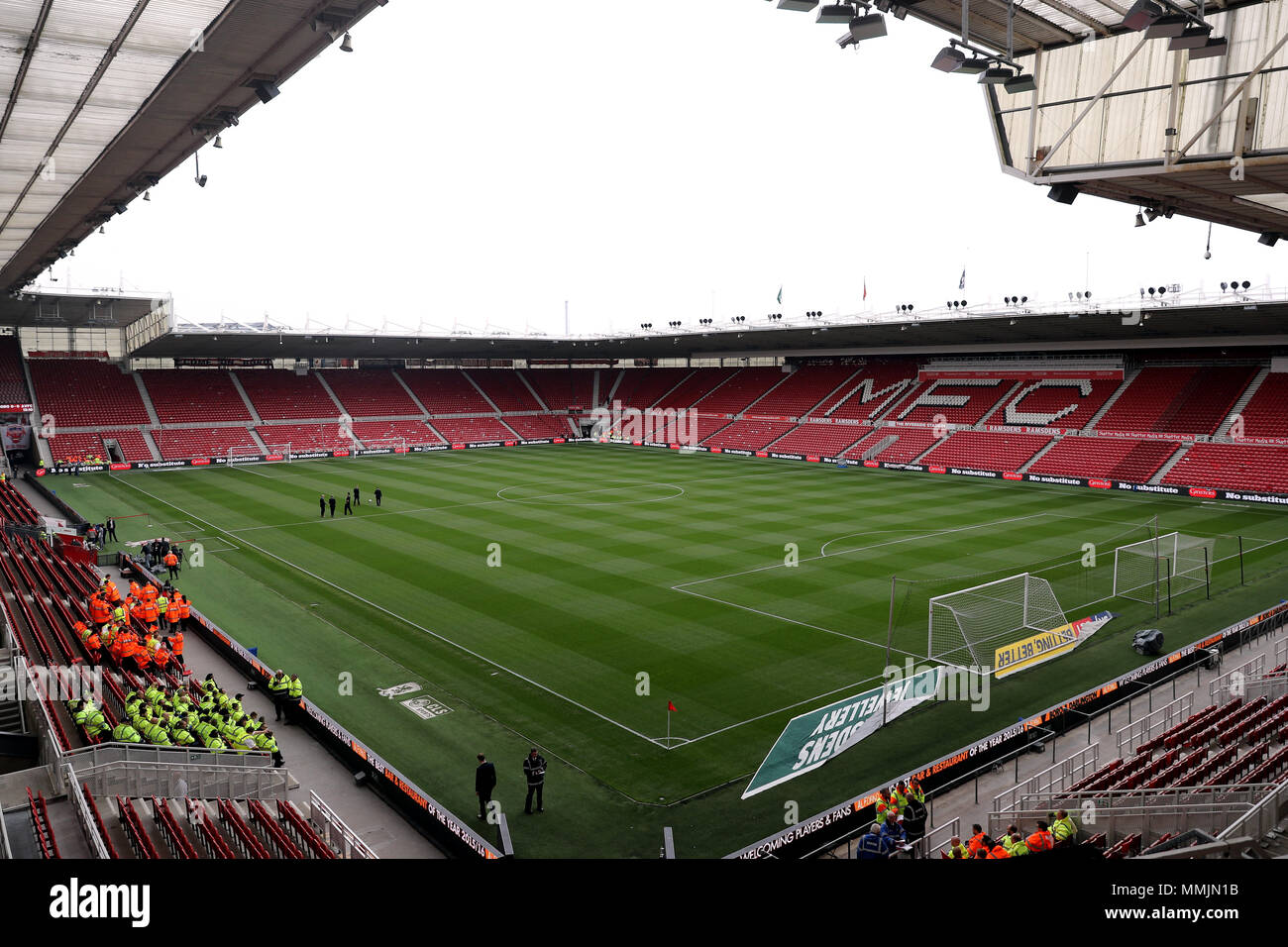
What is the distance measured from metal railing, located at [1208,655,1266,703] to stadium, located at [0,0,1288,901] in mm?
129

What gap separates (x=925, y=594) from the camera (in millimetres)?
24172

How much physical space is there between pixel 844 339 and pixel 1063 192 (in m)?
51.9

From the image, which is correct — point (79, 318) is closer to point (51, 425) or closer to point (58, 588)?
point (51, 425)

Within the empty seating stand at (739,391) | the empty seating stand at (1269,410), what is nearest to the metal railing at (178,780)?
the empty seating stand at (1269,410)

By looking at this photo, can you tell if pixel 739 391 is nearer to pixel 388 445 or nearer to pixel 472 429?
pixel 472 429

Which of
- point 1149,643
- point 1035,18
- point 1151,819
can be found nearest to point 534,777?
point 1151,819

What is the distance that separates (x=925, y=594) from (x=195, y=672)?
60.4 ft

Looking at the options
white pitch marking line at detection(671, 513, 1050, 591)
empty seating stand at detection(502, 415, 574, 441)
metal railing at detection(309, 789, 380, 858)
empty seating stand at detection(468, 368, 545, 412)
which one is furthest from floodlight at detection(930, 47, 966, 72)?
Answer: empty seating stand at detection(468, 368, 545, 412)

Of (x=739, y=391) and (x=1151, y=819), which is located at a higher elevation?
(x=739, y=391)

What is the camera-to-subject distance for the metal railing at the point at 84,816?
876cm

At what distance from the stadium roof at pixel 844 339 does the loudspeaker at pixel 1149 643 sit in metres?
23.5

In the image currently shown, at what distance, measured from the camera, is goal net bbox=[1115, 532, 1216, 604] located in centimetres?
2472

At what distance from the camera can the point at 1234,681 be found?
16938 mm

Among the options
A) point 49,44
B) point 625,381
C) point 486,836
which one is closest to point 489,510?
point 486,836
